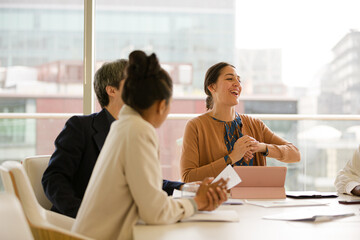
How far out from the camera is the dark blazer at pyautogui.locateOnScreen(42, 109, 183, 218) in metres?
1.88

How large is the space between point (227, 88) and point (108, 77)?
0.87m

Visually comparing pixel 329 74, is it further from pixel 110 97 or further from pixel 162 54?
pixel 110 97

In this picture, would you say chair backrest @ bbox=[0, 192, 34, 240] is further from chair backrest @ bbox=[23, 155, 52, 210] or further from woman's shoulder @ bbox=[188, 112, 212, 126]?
woman's shoulder @ bbox=[188, 112, 212, 126]

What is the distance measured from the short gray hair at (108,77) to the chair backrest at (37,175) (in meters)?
0.45

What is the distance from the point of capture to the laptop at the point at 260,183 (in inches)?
77.4

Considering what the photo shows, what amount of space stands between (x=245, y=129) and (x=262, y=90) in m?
1.88

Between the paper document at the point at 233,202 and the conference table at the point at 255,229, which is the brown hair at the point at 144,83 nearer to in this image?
the conference table at the point at 255,229

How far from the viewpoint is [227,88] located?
2707 millimetres

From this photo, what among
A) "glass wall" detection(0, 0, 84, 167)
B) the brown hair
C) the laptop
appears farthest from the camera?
"glass wall" detection(0, 0, 84, 167)

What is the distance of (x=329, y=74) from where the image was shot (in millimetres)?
4574

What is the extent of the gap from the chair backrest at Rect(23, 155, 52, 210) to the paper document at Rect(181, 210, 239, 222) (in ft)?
3.05

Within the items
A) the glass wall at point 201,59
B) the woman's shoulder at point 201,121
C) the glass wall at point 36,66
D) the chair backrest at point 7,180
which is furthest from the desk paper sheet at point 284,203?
the glass wall at point 36,66

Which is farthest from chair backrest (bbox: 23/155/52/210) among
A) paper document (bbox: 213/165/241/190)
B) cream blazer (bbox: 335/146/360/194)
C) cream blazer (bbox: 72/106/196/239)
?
cream blazer (bbox: 335/146/360/194)

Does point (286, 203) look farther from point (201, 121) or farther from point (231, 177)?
point (201, 121)
